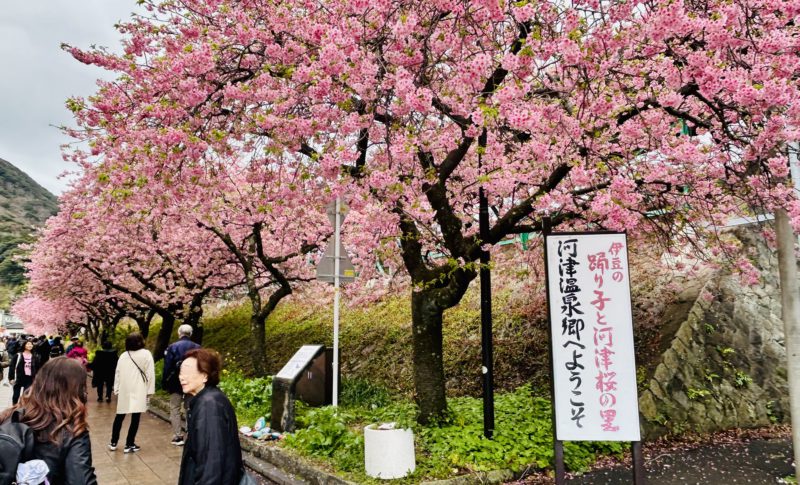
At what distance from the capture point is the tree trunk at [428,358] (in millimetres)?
7531

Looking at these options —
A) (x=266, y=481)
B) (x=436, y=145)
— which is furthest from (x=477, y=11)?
(x=266, y=481)

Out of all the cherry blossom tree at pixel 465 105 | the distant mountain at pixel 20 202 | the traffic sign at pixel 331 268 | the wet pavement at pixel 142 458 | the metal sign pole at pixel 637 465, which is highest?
the distant mountain at pixel 20 202

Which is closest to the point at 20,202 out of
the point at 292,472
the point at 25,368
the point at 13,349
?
the point at 13,349

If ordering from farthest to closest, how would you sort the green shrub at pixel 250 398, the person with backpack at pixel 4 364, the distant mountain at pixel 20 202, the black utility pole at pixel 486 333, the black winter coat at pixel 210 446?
the distant mountain at pixel 20 202 → the person with backpack at pixel 4 364 → the green shrub at pixel 250 398 → the black utility pole at pixel 486 333 → the black winter coat at pixel 210 446

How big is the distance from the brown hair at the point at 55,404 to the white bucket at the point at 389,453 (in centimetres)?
353

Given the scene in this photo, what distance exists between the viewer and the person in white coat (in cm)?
823

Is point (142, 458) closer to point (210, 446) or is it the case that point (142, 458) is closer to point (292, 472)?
point (292, 472)

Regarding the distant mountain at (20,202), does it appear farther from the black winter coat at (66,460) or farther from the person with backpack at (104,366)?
the black winter coat at (66,460)

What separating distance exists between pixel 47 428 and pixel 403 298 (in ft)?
41.3

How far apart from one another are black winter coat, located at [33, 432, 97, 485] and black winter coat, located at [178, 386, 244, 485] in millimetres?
571

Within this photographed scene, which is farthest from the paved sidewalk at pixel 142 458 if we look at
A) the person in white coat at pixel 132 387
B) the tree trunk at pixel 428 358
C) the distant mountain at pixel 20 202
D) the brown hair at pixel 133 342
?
the distant mountain at pixel 20 202

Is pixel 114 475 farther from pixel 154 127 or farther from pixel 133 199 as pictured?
pixel 154 127

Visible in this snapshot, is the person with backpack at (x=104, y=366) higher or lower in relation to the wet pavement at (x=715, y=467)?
higher

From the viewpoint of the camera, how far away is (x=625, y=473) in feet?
21.3
